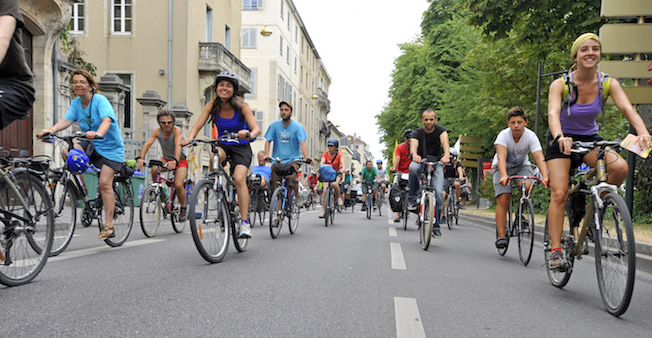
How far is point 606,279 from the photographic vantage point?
4.09 metres

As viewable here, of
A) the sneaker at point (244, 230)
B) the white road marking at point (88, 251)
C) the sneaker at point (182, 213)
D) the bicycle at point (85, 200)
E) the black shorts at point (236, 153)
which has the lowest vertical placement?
the white road marking at point (88, 251)

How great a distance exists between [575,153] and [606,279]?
1.11 metres

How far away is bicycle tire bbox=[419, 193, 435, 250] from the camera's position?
23.8 feet

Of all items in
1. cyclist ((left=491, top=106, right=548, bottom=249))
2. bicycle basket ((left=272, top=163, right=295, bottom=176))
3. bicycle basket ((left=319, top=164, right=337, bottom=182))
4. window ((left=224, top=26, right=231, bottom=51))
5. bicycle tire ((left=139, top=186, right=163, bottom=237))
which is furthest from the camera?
window ((left=224, top=26, right=231, bottom=51))

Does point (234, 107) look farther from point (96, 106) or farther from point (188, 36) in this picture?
point (188, 36)

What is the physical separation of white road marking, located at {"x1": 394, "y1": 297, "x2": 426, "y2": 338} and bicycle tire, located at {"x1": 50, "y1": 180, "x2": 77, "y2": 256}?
118 inches

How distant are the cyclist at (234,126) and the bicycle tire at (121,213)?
4.23 feet

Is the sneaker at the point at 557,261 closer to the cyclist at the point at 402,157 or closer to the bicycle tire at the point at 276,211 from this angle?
the bicycle tire at the point at 276,211

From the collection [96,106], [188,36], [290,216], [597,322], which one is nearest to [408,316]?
[597,322]

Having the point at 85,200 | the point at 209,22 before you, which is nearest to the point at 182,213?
the point at 85,200

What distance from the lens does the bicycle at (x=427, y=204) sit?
730 cm

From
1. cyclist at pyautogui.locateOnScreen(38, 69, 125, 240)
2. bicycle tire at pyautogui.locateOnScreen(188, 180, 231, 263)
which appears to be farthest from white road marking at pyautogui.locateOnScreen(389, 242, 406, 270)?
cyclist at pyautogui.locateOnScreen(38, 69, 125, 240)

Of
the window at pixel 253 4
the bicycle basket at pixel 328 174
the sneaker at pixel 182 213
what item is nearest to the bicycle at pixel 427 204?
the bicycle basket at pixel 328 174

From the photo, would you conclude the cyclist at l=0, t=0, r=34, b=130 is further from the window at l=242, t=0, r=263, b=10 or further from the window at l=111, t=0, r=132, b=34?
the window at l=242, t=0, r=263, b=10
